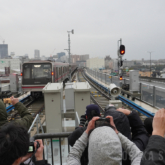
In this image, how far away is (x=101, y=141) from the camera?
5.24 ft

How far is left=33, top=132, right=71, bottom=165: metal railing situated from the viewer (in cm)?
306

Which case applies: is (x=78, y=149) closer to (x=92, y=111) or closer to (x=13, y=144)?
(x=13, y=144)

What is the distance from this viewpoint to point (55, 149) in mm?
5230

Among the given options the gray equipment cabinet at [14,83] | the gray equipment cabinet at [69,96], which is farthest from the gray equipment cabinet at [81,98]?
the gray equipment cabinet at [14,83]

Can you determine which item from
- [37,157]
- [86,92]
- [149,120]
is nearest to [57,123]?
[86,92]

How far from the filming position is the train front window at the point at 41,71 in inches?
516

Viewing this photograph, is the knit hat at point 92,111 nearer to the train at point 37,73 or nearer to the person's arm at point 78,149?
the person's arm at point 78,149

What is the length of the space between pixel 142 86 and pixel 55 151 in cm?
756

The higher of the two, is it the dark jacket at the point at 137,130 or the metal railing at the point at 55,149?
the dark jacket at the point at 137,130

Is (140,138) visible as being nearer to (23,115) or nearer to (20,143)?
(20,143)

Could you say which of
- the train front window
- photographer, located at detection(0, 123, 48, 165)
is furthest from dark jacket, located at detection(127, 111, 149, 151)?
the train front window

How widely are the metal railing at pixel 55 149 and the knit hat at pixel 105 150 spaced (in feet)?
4.90

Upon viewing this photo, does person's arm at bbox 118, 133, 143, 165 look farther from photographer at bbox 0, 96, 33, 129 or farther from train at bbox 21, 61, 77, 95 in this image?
train at bbox 21, 61, 77, 95

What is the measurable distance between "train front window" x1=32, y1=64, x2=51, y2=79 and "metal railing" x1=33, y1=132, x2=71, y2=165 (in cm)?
779
